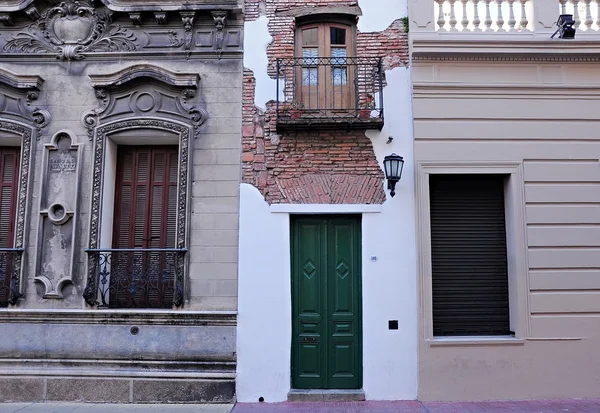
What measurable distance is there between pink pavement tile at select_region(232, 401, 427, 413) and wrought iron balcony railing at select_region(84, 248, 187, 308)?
6.42 feet

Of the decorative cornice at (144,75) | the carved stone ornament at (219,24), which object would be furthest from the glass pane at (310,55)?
the decorative cornice at (144,75)

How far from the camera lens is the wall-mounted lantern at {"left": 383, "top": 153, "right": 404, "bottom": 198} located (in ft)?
24.2

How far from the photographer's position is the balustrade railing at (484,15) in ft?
26.0

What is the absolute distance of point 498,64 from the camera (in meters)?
7.81

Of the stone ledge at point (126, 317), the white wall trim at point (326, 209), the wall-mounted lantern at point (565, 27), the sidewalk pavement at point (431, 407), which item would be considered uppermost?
the wall-mounted lantern at point (565, 27)

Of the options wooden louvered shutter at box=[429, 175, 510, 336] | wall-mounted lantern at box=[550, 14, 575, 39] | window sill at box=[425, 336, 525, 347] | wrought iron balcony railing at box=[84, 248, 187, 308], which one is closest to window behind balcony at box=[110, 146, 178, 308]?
wrought iron balcony railing at box=[84, 248, 187, 308]

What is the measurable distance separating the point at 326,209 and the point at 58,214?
4233 mm

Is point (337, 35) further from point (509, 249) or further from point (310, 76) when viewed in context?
point (509, 249)

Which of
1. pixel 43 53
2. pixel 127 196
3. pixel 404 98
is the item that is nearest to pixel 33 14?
pixel 43 53

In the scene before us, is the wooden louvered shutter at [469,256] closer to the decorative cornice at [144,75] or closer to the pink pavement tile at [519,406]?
the pink pavement tile at [519,406]

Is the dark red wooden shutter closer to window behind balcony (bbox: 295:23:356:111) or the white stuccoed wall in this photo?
the white stuccoed wall

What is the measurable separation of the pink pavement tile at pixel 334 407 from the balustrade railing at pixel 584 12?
652cm

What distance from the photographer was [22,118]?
26.1 feet

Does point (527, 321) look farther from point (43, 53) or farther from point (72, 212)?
point (43, 53)
